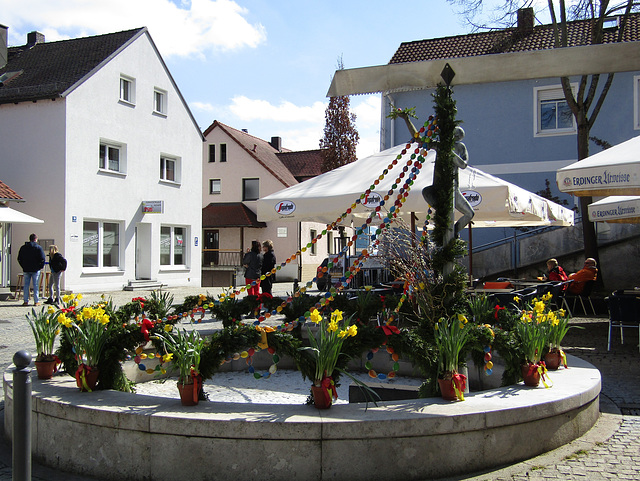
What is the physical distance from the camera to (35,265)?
600 inches

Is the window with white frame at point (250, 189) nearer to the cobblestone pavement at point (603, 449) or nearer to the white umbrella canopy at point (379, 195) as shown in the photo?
the white umbrella canopy at point (379, 195)

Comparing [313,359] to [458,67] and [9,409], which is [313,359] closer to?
[9,409]

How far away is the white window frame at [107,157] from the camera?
2122 centimetres

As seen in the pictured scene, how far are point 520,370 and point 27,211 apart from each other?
1848 centimetres

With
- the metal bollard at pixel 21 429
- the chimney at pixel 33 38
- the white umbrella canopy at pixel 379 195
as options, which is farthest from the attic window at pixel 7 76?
the metal bollard at pixel 21 429

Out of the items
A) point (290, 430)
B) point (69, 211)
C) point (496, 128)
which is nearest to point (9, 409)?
point (290, 430)

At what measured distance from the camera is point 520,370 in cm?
498

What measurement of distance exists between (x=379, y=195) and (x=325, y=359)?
3.89m

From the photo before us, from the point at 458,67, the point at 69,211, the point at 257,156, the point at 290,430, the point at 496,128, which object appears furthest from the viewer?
the point at 257,156

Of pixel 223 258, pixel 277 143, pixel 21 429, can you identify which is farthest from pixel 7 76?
pixel 277 143

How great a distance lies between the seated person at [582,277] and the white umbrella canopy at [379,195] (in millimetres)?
2506

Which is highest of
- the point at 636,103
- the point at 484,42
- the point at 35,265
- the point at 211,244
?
the point at 484,42

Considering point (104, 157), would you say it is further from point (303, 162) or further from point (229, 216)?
point (303, 162)

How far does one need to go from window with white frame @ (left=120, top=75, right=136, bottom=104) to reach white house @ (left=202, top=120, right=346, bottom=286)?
1067cm
